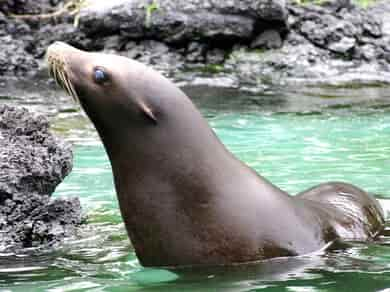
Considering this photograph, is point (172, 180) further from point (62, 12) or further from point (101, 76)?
point (62, 12)

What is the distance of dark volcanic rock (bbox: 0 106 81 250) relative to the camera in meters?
4.93

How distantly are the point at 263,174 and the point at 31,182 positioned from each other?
2701 millimetres

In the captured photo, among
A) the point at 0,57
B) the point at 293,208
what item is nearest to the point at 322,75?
the point at 0,57

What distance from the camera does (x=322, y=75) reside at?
1261 centimetres

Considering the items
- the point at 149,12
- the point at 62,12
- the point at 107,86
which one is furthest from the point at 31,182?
the point at 62,12

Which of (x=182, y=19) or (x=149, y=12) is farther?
(x=149, y=12)

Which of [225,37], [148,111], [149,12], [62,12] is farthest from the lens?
[62,12]

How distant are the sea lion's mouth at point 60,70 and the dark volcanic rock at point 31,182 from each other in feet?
2.79

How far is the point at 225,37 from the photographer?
43.9ft

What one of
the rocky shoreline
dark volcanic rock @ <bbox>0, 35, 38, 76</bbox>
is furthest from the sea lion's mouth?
dark volcanic rock @ <bbox>0, 35, 38, 76</bbox>

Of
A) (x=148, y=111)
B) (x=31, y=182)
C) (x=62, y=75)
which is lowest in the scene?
(x=31, y=182)

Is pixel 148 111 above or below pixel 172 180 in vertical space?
above

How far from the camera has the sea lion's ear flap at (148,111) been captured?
412 cm

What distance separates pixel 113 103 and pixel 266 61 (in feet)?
29.7
